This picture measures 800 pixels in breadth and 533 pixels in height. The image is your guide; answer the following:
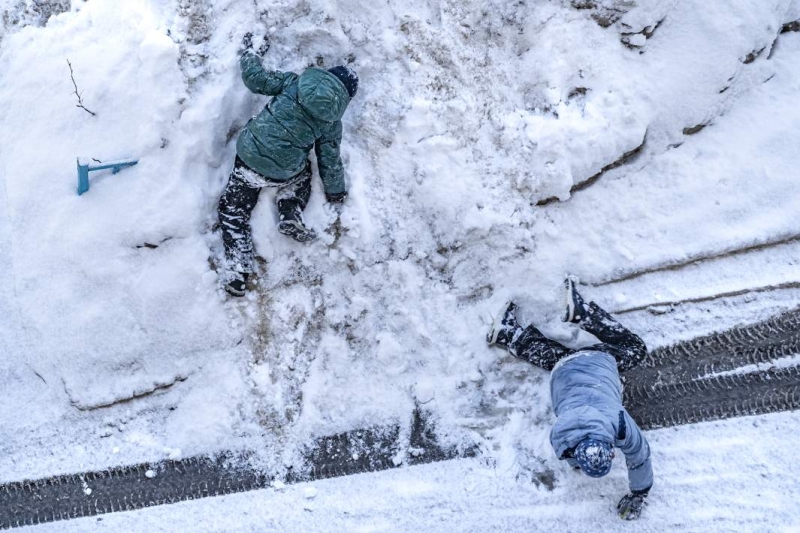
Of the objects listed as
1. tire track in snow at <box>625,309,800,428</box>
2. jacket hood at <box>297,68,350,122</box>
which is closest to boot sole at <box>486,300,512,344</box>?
tire track in snow at <box>625,309,800,428</box>

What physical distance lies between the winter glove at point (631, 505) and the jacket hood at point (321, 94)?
8.98 ft

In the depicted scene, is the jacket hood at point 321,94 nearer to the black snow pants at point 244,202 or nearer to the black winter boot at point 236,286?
the black snow pants at point 244,202

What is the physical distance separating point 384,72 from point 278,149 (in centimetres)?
84

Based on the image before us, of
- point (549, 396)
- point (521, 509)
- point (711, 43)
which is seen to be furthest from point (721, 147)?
point (521, 509)

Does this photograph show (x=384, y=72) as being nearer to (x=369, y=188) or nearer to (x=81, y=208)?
(x=369, y=188)

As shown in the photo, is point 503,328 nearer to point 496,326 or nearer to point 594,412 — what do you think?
point 496,326

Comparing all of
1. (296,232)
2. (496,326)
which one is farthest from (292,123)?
(496,326)

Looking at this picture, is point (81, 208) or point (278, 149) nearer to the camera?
point (278, 149)

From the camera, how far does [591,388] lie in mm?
3203

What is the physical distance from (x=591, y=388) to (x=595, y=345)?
0.41 metres

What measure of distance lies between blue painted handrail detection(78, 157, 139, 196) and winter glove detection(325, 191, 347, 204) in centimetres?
113

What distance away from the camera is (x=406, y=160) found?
3.64 metres

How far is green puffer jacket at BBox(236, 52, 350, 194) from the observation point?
10.4 feet

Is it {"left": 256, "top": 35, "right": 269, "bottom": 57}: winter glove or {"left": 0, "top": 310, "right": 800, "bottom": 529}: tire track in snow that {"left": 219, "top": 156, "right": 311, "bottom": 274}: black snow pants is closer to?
{"left": 256, "top": 35, "right": 269, "bottom": 57}: winter glove
